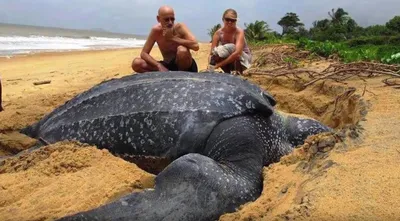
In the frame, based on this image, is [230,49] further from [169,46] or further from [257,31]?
[257,31]

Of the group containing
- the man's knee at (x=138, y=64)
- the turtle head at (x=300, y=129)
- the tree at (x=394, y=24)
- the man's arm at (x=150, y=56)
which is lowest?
the turtle head at (x=300, y=129)

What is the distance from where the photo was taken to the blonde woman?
4.69 m

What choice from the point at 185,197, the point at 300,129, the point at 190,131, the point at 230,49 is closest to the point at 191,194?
the point at 185,197

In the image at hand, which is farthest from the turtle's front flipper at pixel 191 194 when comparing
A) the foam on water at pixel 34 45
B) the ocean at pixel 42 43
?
the foam on water at pixel 34 45

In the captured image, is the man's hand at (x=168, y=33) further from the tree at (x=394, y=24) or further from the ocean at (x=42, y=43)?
the tree at (x=394, y=24)

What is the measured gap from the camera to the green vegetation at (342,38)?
246 inches

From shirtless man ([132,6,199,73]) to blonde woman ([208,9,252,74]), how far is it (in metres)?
0.81

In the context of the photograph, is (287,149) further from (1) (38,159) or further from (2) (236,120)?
(1) (38,159)

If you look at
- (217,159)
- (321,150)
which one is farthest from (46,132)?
(321,150)

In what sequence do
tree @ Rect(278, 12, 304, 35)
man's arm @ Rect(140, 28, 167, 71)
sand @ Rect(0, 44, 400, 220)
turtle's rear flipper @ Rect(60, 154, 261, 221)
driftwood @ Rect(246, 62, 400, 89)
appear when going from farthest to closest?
tree @ Rect(278, 12, 304, 35) → man's arm @ Rect(140, 28, 167, 71) → driftwood @ Rect(246, 62, 400, 89) → turtle's rear flipper @ Rect(60, 154, 261, 221) → sand @ Rect(0, 44, 400, 220)

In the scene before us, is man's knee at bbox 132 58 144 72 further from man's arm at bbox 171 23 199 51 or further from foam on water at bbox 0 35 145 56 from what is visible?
foam on water at bbox 0 35 145 56

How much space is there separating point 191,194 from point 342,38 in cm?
2464

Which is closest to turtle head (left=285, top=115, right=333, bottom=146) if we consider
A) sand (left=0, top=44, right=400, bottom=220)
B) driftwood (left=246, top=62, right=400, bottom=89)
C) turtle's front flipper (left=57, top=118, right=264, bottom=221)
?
A: sand (left=0, top=44, right=400, bottom=220)

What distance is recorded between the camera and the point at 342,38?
24609mm
